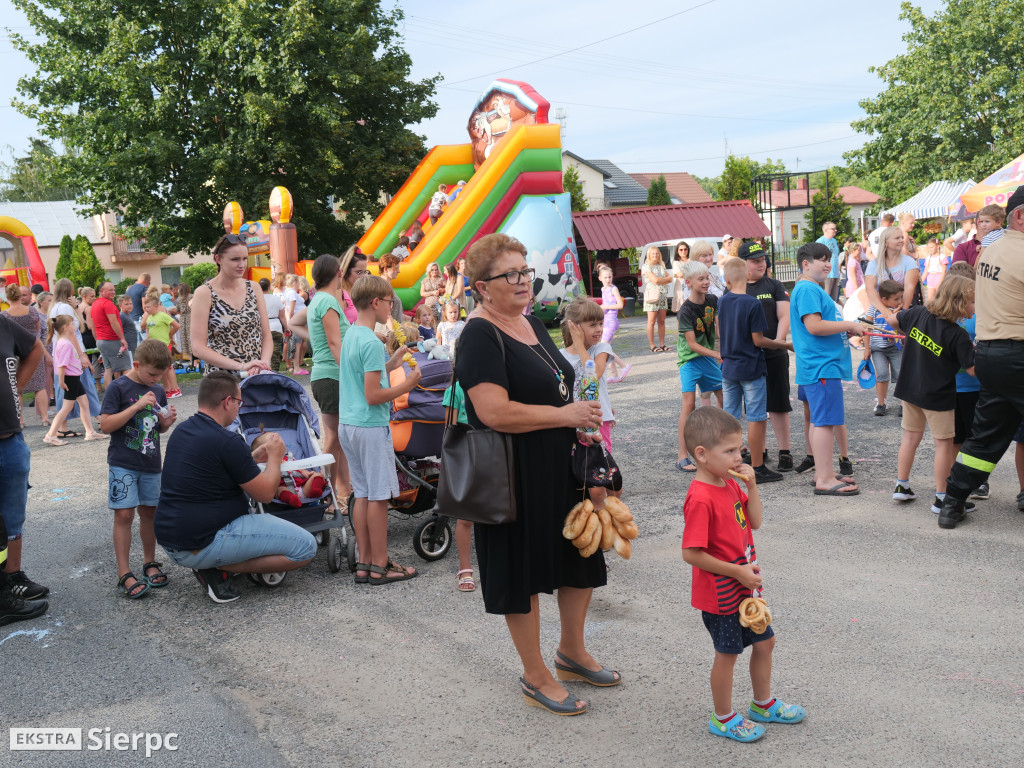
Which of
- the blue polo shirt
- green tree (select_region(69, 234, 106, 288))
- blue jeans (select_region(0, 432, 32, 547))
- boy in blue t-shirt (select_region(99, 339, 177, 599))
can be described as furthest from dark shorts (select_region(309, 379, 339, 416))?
green tree (select_region(69, 234, 106, 288))

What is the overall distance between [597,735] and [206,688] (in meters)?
1.87

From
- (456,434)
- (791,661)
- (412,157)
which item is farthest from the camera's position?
(412,157)

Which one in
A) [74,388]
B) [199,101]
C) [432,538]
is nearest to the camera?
[432,538]

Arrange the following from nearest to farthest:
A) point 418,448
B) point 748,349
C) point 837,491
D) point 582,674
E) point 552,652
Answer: point 582,674 < point 552,652 < point 418,448 < point 837,491 < point 748,349

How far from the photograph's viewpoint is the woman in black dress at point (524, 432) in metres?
3.32

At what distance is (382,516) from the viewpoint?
17.1 feet

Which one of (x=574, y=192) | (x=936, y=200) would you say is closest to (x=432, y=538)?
(x=936, y=200)

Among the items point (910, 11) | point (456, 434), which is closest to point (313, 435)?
point (456, 434)

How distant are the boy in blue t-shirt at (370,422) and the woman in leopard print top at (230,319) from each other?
3.44 feet

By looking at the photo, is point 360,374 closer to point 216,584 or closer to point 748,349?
point 216,584

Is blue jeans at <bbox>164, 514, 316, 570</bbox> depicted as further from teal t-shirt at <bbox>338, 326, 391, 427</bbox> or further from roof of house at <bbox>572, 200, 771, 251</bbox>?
roof of house at <bbox>572, 200, 771, 251</bbox>

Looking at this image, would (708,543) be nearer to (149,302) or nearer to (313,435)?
(313,435)

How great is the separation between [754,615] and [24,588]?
4.45m

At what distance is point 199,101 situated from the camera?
26.6 meters
